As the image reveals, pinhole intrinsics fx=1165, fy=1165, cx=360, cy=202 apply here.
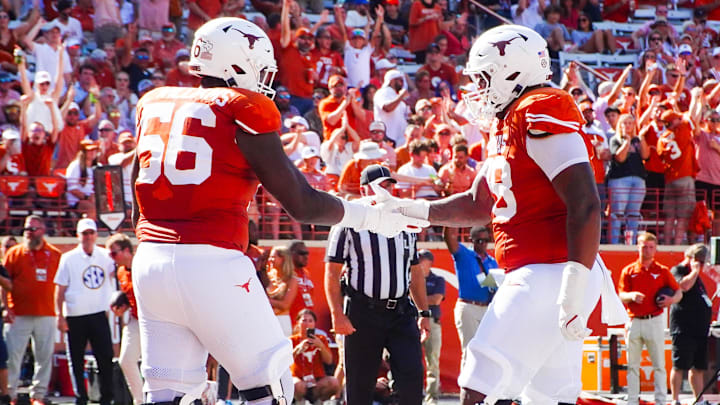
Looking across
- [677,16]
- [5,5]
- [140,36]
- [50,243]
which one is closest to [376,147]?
[50,243]

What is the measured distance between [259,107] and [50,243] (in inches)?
308

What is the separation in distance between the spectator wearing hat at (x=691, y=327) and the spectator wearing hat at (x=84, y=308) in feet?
16.5

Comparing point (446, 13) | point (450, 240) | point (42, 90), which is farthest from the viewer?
point (446, 13)

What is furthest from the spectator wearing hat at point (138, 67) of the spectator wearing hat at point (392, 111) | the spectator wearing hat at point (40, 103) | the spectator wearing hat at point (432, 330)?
the spectator wearing hat at point (432, 330)

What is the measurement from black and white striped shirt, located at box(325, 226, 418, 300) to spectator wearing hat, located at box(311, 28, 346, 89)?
24.1ft

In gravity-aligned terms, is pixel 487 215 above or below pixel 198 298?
above

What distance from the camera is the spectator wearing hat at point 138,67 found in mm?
14227

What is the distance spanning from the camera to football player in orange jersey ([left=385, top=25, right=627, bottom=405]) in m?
4.30

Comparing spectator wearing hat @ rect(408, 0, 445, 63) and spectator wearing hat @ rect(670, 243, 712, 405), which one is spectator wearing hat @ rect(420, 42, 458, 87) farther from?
spectator wearing hat @ rect(670, 243, 712, 405)

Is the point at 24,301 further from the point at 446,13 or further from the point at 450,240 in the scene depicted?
the point at 446,13

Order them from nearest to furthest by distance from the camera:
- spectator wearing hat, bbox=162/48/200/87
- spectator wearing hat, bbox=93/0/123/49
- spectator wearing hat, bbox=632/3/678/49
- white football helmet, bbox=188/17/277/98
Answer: white football helmet, bbox=188/17/277/98
spectator wearing hat, bbox=162/48/200/87
spectator wearing hat, bbox=93/0/123/49
spectator wearing hat, bbox=632/3/678/49

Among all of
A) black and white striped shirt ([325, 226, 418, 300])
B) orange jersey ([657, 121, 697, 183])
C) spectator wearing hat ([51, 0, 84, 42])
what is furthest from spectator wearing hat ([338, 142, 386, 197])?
spectator wearing hat ([51, 0, 84, 42])

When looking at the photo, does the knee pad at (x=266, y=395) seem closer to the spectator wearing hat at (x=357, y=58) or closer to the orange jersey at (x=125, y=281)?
the orange jersey at (x=125, y=281)

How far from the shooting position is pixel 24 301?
34.9 ft
